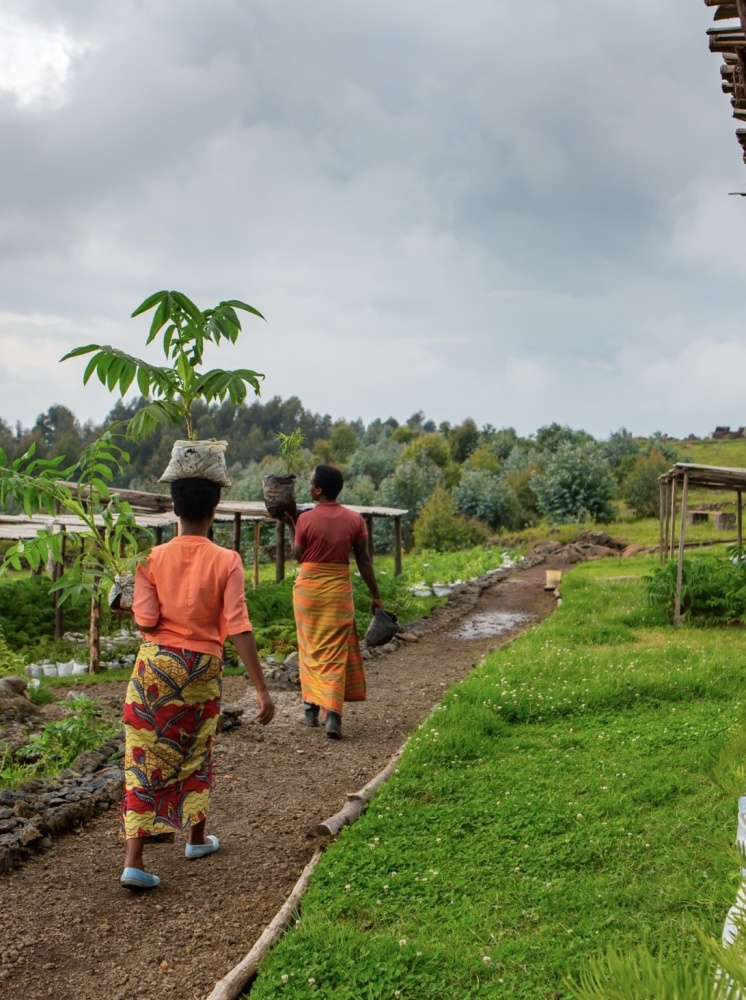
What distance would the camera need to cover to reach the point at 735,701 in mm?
6957

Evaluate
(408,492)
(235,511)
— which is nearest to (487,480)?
(408,492)

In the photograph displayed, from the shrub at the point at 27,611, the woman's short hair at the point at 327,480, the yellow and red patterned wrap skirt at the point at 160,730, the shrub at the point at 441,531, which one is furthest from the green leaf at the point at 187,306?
the shrub at the point at 441,531

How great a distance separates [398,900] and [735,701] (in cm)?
409

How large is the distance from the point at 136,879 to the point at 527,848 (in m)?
1.83

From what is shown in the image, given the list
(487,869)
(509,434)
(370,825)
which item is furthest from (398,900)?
(509,434)

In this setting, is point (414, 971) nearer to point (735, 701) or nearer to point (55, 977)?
point (55, 977)

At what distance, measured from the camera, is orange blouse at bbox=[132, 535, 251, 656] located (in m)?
4.18

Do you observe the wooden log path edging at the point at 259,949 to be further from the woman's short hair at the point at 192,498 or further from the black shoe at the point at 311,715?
the black shoe at the point at 311,715

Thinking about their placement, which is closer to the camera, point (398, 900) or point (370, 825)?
point (398, 900)

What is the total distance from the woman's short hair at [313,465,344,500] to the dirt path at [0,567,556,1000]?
6.25 ft

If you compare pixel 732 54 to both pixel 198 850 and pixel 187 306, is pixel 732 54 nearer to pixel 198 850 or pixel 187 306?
pixel 187 306

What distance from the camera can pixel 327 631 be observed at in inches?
275

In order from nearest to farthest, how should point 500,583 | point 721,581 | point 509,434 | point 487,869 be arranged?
point 487,869
point 721,581
point 500,583
point 509,434

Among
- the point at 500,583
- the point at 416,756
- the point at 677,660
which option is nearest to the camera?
the point at 416,756
